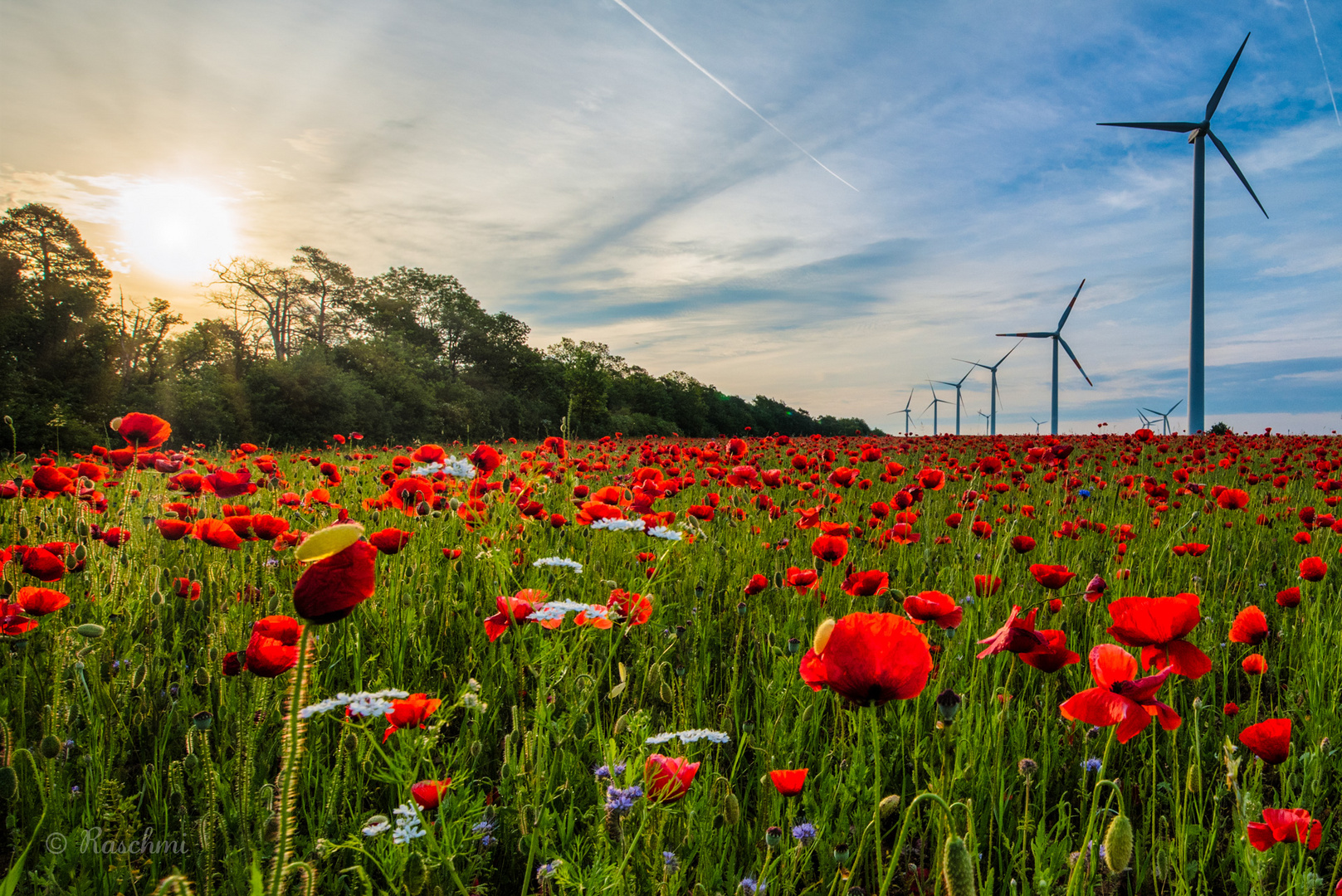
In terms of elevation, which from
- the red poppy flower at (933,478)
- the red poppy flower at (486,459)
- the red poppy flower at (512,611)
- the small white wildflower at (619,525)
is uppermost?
the red poppy flower at (486,459)

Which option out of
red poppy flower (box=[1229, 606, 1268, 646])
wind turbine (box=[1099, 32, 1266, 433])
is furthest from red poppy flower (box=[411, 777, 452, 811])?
wind turbine (box=[1099, 32, 1266, 433])

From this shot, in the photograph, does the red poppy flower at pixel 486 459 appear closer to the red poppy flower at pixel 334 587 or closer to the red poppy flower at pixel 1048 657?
the red poppy flower at pixel 334 587

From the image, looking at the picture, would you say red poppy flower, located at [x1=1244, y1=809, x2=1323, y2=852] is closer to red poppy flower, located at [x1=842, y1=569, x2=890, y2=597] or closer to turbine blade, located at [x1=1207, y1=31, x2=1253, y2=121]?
red poppy flower, located at [x1=842, y1=569, x2=890, y2=597]

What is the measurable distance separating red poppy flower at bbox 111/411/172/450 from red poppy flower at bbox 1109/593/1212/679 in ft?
11.8

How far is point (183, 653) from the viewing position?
8.59 ft

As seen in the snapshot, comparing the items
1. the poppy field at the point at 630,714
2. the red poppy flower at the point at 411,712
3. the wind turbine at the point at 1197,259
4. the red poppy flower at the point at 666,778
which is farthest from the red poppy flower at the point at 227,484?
the wind turbine at the point at 1197,259

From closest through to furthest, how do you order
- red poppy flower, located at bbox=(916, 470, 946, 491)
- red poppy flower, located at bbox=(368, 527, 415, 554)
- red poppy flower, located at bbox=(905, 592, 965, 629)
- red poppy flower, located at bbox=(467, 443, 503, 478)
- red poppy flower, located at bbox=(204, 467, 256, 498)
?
Result: red poppy flower, located at bbox=(905, 592, 965, 629), red poppy flower, located at bbox=(368, 527, 415, 554), red poppy flower, located at bbox=(467, 443, 503, 478), red poppy flower, located at bbox=(204, 467, 256, 498), red poppy flower, located at bbox=(916, 470, 946, 491)

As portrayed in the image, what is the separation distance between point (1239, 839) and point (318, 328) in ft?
160

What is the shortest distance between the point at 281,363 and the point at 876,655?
31.0m

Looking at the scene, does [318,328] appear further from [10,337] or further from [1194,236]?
[1194,236]

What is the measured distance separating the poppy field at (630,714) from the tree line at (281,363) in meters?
1.23

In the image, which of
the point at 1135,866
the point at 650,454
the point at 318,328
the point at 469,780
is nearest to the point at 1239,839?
the point at 1135,866

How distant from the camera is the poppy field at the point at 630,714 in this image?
1.27 metres

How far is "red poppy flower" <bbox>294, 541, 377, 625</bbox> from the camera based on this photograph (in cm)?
79
